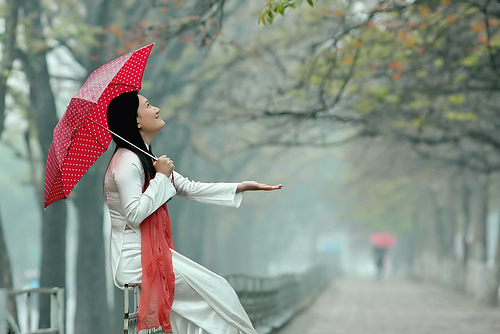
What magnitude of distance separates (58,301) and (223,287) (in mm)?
1153

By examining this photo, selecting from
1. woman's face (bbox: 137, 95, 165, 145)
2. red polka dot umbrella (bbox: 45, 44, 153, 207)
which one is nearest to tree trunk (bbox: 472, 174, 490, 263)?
red polka dot umbrella (bbox: 45, 44, 153, 207)

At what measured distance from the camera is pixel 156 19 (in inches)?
718

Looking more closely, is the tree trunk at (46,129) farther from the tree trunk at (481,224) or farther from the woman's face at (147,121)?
the tree trunk at (481,224)

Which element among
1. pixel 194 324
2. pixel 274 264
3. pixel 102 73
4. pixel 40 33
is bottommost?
pixel 274 264

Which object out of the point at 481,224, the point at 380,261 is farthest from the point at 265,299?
the point at 380,261

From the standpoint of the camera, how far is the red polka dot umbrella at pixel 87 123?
5051 millimetres

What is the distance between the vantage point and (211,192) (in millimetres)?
5102

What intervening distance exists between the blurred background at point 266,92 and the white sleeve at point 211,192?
247 centimetres

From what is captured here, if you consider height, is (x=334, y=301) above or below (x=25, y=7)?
below

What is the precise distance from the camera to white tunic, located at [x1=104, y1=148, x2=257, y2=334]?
4.72 m

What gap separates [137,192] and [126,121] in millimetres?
532

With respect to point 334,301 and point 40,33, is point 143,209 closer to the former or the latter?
point 40,33

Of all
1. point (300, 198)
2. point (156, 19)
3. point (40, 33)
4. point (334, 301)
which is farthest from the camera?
point (300, 198)

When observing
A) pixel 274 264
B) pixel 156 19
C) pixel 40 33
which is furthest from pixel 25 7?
pixel 274 264
